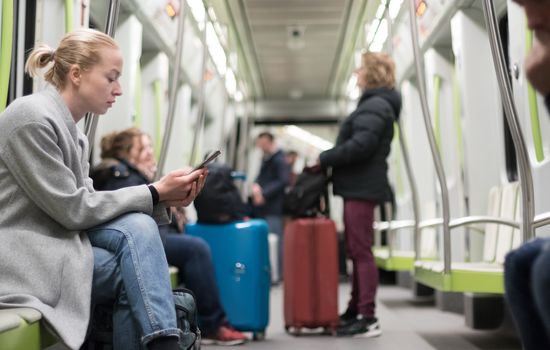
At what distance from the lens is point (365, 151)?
4.39 meters

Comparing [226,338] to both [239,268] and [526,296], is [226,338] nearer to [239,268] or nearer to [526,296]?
[239,268]

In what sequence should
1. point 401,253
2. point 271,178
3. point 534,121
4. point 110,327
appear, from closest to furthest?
point 110,327 < point 534,121 < point 401,253 < point 271,178

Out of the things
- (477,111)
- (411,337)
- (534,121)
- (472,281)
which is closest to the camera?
(472,281)

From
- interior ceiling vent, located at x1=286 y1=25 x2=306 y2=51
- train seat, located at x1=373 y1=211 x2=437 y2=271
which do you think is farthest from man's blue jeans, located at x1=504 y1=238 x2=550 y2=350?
interior ceiling vent, located at x1=286 y1=25 x2=306 y2=51

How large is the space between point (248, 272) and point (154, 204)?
7.25ft

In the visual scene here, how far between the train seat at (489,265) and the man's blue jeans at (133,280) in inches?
52.9

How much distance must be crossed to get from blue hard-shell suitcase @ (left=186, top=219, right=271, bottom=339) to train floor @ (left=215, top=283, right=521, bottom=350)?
231 millimetres

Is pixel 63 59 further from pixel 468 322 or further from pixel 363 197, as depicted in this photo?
pixel 468 322

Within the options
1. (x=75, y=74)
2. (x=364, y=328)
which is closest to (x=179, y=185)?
(x=75, y=74)

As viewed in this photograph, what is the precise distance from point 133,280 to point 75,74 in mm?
691

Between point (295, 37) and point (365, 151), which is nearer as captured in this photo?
point (365, 151)

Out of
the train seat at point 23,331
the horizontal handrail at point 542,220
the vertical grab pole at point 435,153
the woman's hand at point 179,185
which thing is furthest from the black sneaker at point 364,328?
the train seat at point 23,331

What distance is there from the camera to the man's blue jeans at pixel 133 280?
2053 millimetres

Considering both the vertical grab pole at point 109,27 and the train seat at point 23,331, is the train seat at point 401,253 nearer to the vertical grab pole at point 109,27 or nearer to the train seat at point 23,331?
the vertical grab pole at point 109,27
